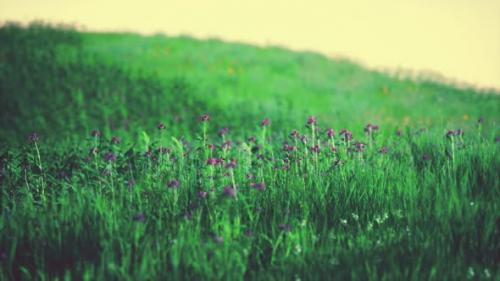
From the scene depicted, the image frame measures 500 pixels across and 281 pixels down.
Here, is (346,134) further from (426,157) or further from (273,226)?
(273,226)

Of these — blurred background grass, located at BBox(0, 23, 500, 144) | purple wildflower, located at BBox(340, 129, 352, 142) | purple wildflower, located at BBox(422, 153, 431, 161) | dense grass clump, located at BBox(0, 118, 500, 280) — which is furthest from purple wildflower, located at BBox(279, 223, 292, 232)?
blurred background grass, located at BBox(0, 23, 500, 144)

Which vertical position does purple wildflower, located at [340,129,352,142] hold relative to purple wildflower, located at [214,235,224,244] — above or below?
above

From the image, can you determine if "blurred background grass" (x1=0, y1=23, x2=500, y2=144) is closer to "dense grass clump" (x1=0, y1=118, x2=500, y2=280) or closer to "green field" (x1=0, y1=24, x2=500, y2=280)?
"green field" (x1=0, y1=24, x2=500, y2=280)

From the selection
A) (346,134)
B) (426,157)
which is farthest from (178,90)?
(426,157)

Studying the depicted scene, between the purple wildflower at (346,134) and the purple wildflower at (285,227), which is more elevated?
the purple wildflower at (346,134)

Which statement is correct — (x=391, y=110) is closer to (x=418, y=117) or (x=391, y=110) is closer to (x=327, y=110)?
(x=418, y=117)

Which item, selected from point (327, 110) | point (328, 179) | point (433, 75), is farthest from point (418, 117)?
point (328, 179)

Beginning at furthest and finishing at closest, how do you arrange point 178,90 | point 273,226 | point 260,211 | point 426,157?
1. point 178,90
2. point 426,157
3. point 260,211
4. point 273,226

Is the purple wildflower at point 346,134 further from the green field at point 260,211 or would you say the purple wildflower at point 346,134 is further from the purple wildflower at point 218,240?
the purple wildflower at point 218,240

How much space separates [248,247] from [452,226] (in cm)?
152

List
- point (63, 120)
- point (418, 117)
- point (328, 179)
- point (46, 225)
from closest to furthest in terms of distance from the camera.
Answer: point (46, 225)
point (328, 179)
point (63, 120)
point (418, 117)

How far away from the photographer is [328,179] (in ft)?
13.3

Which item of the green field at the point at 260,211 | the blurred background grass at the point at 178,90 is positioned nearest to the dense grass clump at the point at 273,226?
the green field at the point at 260,211

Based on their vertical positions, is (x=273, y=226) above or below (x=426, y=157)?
below
